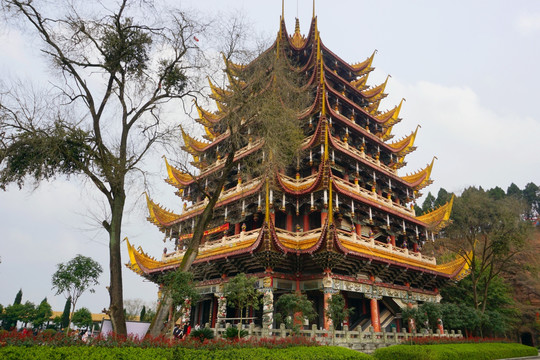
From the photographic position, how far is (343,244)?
16.5 metres

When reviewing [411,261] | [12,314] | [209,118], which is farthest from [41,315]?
[411,261]

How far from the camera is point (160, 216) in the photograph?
77.3ft

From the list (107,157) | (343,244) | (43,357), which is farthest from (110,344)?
(343,244)

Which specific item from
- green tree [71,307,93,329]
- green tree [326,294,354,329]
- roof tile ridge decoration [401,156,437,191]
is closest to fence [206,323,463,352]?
green tree [326,294,354,329]

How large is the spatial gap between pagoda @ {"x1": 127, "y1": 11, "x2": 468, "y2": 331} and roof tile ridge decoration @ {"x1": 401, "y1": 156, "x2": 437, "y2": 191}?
0.08 meters

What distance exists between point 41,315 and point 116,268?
38.5 meters

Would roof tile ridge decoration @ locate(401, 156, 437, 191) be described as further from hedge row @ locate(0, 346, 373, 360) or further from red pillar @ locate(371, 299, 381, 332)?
hedge row @ locate(0, 346, 373, 360)

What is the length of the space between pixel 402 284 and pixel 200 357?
1638 cm

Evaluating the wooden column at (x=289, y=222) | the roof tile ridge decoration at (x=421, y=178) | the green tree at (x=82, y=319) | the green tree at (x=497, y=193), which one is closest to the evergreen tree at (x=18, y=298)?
the green tree at (x=82, y=319)

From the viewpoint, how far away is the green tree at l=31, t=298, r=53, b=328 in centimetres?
3894

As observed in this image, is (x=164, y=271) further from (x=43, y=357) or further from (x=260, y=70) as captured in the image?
(x=43, y=357)

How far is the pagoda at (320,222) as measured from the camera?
53.7 ft

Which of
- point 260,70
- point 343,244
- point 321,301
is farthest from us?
point 321,301

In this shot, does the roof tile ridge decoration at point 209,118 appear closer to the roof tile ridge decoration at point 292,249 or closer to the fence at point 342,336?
the roof tile ridge decoration at point 292,249
